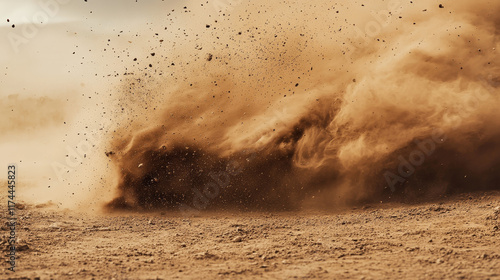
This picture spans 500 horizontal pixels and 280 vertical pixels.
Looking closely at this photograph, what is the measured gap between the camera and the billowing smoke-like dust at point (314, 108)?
7039 mm

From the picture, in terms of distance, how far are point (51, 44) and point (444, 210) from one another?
10.5 metres

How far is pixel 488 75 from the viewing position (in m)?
7.17

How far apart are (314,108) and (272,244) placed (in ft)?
9.98

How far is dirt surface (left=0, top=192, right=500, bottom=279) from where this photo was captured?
4629mm

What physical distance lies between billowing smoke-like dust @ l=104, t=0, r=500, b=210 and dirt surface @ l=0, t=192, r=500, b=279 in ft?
1.69

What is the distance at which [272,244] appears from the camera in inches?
214

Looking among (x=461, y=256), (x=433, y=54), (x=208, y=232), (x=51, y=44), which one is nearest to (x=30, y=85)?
(x=51, y=44)

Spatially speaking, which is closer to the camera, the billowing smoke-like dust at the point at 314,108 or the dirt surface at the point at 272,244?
the dirt surface at the point at 272,244
